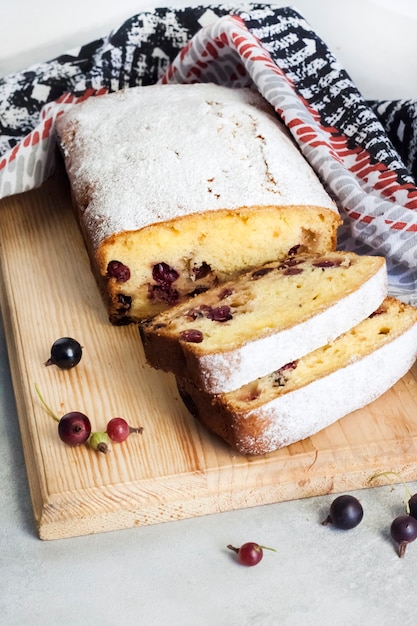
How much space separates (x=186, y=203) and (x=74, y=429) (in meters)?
0.97

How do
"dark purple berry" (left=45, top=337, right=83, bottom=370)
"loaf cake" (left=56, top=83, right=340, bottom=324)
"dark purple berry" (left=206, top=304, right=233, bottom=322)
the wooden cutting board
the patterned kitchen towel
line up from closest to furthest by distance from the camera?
the wooden cutting board < "dark purple berry" (left=206, top=304, right=233, bottom=322) < "dark purple berry" (left=45, top=337, right=83, bottom=370) < "loaf cake" (left=56, top=83, right=340, bottom=324) < the patterned kitchen towel

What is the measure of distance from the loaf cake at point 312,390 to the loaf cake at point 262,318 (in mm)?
43

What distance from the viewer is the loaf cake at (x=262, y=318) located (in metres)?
2.79

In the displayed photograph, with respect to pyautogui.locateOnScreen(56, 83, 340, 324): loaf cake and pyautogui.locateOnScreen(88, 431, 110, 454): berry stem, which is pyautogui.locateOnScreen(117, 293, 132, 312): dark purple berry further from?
pyautogui.locateOnScreen(88, 431, 110, 454): berry stem

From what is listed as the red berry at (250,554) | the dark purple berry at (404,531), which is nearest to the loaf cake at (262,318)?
the red berry at (250,554)

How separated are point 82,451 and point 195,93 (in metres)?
1.82

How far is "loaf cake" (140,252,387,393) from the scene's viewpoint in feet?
9.14

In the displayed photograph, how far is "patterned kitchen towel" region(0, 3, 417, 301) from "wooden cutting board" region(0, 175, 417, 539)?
703 mm

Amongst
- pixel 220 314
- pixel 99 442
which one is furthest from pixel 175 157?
pixel 99 442

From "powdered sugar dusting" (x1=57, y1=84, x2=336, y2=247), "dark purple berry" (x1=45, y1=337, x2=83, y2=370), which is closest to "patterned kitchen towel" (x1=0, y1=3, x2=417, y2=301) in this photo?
"powdered sugar dusting" (x1=57, y1=84, x2=336, y2=247)

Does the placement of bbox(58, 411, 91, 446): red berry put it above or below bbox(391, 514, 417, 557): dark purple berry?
above

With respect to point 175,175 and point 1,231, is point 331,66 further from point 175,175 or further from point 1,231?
point 1,231

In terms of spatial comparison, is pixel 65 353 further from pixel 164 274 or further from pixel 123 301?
pixel 164 274

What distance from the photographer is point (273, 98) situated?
3869 millimetres
